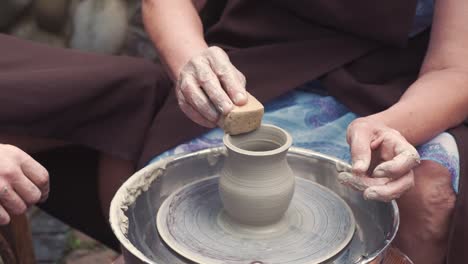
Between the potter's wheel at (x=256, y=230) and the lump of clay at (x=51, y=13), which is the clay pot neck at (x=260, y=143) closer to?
the potter's wheel at (x=256, y=230)

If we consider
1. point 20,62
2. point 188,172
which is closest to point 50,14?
point 20,62

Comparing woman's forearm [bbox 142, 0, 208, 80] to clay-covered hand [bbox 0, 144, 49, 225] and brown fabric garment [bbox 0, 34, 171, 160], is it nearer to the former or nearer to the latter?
brown fabric garment [bbox 0, 34, 171, 160]

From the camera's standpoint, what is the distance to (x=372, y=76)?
1.90 metres

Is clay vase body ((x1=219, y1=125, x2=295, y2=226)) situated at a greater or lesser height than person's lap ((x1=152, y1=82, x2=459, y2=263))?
greater

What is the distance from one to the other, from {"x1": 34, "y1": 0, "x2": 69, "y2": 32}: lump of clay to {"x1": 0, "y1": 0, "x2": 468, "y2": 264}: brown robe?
3.52 ft

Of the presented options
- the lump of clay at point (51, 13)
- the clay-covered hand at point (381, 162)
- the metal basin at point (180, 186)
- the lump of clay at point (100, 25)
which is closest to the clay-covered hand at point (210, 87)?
the metal basin at point (180, 186)

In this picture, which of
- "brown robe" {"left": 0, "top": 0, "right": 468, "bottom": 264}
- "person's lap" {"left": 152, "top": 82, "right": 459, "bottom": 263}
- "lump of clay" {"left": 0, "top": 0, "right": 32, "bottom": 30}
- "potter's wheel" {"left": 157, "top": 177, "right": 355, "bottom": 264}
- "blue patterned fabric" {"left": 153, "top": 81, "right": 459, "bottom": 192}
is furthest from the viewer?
"lump of clay" {"left": 0, "top": 0, "right": 32, "bottom": 30}

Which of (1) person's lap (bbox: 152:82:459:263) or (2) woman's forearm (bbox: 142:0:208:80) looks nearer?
(1) person's lap (bbox: 152:82:459:263)

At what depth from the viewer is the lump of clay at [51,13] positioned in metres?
3.04

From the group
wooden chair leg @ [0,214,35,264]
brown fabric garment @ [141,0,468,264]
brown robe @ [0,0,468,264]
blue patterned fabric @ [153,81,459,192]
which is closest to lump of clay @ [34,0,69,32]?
brown robe @ [0,0,468,264]

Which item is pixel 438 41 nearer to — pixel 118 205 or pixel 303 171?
pixel 303 171

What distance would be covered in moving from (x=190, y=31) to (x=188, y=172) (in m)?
0.46

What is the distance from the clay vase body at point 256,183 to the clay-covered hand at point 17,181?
0.39 meters

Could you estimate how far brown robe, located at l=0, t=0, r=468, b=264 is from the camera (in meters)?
1.82
